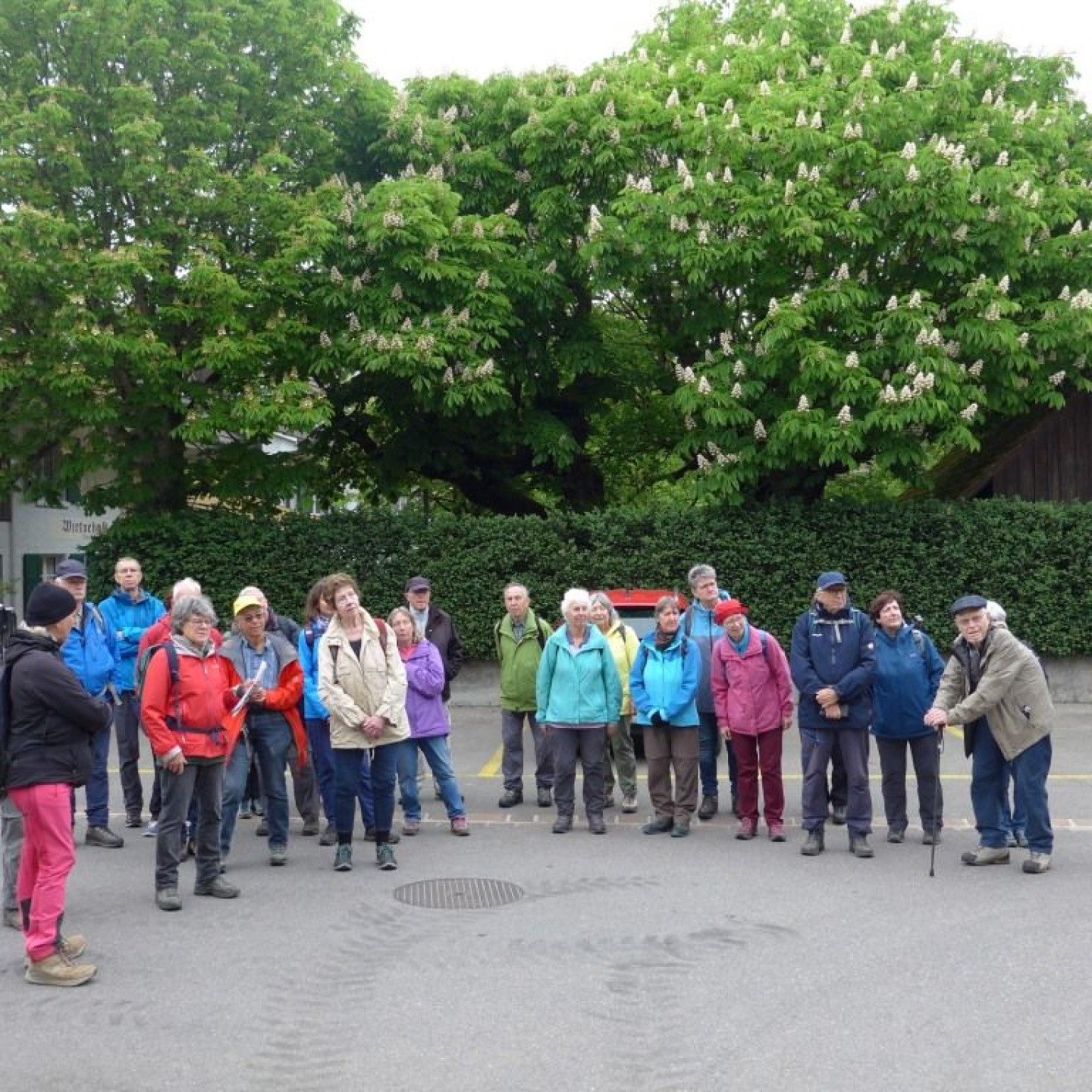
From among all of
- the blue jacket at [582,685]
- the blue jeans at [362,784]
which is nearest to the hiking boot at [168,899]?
the blue jeans at [362,784]

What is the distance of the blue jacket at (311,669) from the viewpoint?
316 inches

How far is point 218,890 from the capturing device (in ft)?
22.2

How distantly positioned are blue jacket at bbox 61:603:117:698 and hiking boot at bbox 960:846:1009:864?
6.00 metres

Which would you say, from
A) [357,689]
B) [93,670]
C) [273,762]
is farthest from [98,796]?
[357,689]

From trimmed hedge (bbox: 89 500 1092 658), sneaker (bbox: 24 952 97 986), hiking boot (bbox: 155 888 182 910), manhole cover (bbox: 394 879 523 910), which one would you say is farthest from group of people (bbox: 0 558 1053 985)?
trimmed hedge (bbox: 89 500 1092 658)

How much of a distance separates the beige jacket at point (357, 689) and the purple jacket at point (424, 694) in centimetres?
85

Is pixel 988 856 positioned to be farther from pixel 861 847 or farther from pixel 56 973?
pixel 56 973

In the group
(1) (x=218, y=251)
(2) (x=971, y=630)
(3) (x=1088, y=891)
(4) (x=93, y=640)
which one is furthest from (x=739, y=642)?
(1) (x=218, y=251)

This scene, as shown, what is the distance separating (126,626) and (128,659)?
0.87ft

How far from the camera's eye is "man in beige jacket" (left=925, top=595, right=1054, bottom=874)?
23.9 ft

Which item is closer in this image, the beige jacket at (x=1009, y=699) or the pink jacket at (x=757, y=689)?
the beige jacket at (x=1009, y=699)

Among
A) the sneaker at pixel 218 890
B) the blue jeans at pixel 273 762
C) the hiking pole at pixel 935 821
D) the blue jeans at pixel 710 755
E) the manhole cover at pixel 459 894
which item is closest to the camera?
the manhole cover at pixel 459 894

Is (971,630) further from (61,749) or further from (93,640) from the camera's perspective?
(93,640)

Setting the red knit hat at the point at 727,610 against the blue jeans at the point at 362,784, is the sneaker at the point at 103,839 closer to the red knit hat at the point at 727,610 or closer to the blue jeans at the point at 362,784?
the blue jeans at the point at 362,784
